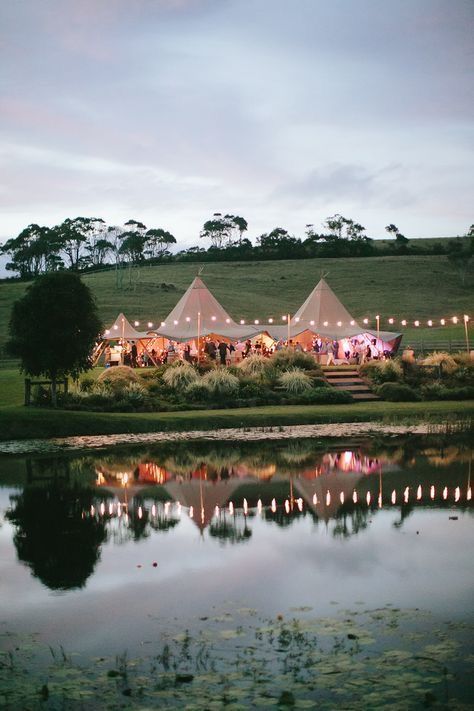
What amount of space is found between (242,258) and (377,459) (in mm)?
78414

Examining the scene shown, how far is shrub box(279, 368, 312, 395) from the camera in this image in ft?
84.6

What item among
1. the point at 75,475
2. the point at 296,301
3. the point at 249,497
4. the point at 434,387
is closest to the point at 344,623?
the point at 249,497

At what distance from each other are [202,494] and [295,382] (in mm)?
13539

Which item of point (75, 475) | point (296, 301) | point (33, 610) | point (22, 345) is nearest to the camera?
point (33, 610)

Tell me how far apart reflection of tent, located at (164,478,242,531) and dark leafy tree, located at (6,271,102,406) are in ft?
28.6

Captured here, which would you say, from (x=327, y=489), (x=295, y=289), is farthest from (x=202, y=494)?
(x=295, y=289)

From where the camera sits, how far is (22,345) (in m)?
21.3

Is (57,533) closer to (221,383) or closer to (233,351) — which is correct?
(221,383)

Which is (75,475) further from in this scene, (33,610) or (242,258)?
(242,258)

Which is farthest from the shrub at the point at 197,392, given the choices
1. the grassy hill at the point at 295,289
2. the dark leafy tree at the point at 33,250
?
the dark leafy tree at the point at 33,250

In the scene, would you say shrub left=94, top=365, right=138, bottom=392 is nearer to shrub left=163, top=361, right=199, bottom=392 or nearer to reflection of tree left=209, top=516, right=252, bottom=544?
shrub left=163, top=361, right=199, bottom=392

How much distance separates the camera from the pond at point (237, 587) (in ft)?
18.1

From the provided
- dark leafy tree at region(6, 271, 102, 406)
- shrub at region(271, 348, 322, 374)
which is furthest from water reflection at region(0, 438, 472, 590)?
shrub at region(271, 348, 322, 374)

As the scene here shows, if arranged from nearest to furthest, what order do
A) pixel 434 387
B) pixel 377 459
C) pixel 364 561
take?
pixel 364 561 → pixel 377 459 → pixel 434 387
